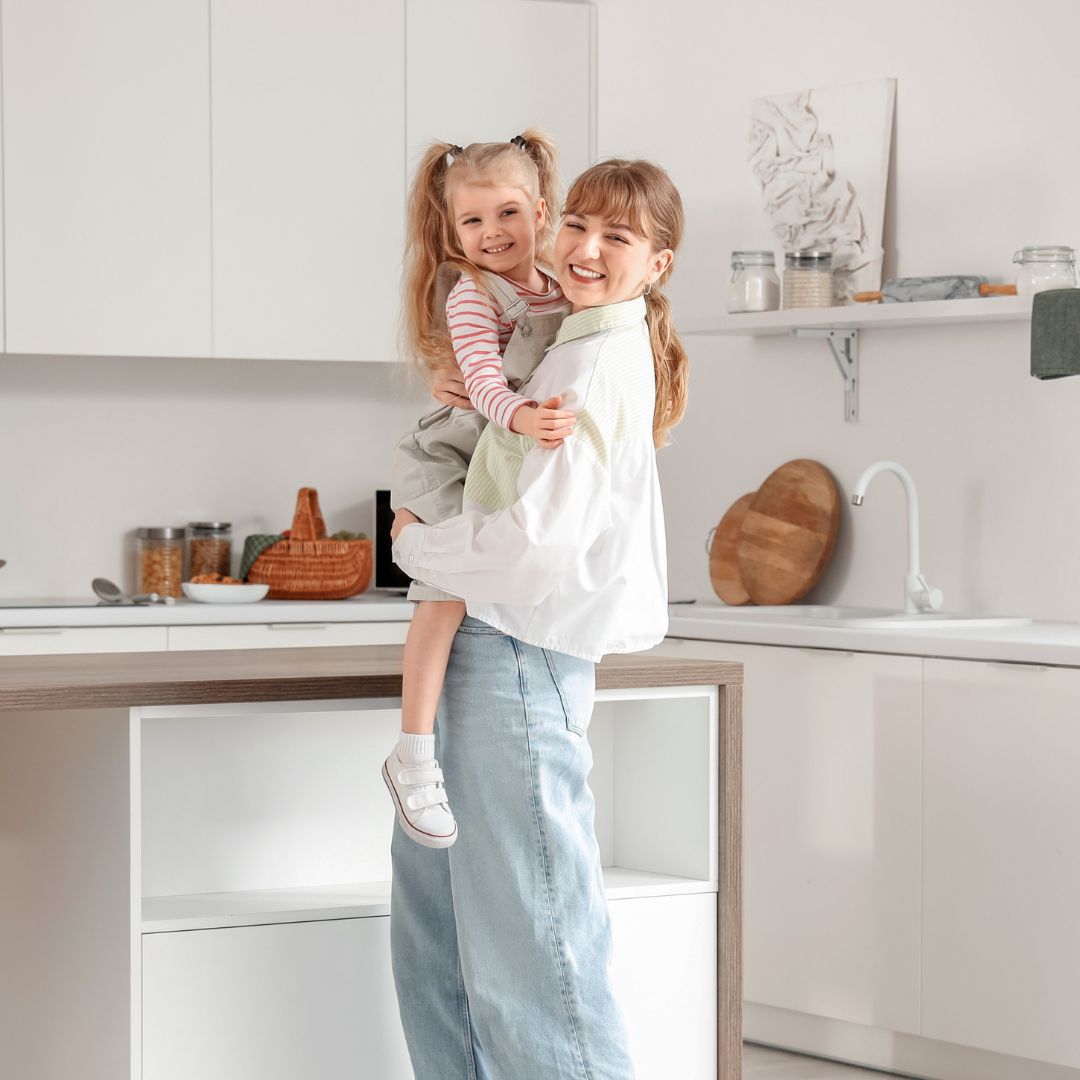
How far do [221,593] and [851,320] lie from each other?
5.46 feet

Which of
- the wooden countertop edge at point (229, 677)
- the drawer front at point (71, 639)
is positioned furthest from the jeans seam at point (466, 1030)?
the drawer front at point (71, 639)

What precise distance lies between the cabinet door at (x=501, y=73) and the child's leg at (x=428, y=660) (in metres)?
2.69

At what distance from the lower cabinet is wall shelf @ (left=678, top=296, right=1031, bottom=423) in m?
1.62

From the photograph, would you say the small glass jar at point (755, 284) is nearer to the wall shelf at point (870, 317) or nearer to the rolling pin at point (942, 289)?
the wall shelf at point (870, 317)

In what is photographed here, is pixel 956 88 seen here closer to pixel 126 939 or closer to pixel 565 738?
pixel 565 738

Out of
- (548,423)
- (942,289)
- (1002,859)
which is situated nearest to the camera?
(548,423)

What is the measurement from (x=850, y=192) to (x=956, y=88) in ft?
1.05

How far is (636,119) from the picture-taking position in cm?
439

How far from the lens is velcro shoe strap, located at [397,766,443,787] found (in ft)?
5.81

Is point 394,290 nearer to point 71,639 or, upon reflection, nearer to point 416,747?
point 71,639

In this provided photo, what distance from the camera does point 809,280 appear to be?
3.66 meters

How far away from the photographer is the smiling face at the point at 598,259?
1.73 metres

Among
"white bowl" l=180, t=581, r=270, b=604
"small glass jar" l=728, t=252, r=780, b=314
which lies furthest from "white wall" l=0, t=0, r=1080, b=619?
"white bowl" l=180, t=581, r=270, b=604

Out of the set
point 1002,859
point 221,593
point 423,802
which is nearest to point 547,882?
point 423,802
